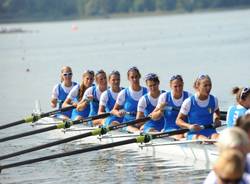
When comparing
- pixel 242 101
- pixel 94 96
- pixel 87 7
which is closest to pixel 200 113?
pixel 242 101

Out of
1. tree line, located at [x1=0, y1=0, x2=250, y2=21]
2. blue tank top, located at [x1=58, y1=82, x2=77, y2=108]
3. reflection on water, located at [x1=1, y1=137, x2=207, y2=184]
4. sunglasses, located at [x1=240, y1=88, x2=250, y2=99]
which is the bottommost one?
reflection on water, located at [x1=1, y1=137, x2=207, y2=184]

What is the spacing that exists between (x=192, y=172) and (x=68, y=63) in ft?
96.8

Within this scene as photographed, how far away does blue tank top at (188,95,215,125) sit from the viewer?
10.3m

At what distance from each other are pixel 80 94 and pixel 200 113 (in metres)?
3.88

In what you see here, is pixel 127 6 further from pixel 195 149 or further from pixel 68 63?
pixel 195 149

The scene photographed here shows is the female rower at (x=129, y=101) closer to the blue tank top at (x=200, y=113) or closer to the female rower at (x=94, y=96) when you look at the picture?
the female rower at (x=94, y=96)

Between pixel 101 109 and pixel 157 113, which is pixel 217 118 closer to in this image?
pixel 157 113

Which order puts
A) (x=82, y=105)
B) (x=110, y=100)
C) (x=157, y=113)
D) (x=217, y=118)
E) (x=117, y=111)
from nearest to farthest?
(x=217, y=118) → (x=157, y=113) → (x=117, y=111) → (x=110, y=100) → (x=82, y=105)

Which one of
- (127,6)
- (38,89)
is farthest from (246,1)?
(38,89)

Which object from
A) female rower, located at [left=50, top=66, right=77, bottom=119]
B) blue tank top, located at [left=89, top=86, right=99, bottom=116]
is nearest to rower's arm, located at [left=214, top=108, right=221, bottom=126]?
blue tank top, located at [left=89, top=86, right=99, bottom=116]

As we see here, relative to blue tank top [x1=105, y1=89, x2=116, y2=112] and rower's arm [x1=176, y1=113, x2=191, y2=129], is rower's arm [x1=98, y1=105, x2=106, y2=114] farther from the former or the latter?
rower's arm [x1=176, y1=113, x2=191, y2=129]

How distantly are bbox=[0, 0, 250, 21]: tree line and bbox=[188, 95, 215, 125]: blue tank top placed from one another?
4276 inches

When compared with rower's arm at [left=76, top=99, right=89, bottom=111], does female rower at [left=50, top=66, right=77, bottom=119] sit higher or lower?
higher

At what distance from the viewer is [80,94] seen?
13.8 metres
